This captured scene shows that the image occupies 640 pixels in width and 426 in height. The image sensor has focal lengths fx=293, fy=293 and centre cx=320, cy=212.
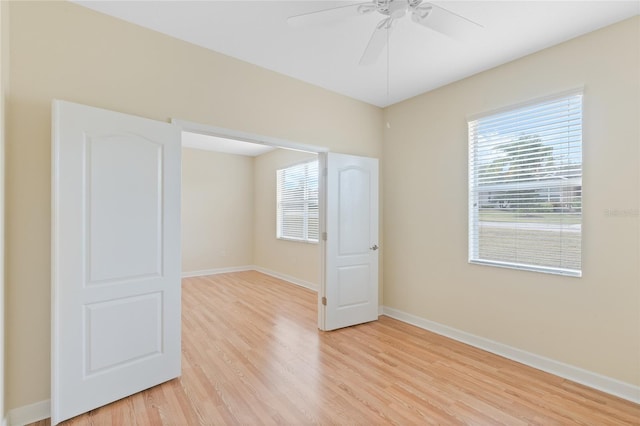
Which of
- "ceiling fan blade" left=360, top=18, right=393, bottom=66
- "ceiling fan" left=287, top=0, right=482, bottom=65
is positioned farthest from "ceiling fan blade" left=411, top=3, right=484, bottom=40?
"ceiling fan blade" left=360, top=18, right=393, bottom=66

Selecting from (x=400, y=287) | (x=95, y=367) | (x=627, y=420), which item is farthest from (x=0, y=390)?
(x=627, y=420)

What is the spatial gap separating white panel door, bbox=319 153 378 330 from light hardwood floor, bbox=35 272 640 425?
0.26 m

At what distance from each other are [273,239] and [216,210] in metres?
1.51

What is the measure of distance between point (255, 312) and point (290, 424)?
7.54 feet

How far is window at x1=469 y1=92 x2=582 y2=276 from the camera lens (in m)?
2.51

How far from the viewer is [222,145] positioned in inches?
244

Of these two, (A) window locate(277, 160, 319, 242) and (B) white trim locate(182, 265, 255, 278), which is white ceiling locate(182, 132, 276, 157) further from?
(B) white trim locate(182, 265, 255, 278)

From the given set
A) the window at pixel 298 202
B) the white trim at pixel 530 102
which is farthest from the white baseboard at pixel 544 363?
the window at pixel 298 202

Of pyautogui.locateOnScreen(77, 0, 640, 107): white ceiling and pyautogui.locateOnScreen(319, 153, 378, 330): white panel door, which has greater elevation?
pyautogui.locateOnScreen(77, 0, 640, 107): white ceiling

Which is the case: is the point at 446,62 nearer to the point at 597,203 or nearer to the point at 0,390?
the point at 597,203

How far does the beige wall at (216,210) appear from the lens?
6.41 m

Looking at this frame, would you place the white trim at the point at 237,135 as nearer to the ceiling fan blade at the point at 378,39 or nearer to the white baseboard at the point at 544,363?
the ceiling fan blade at the point at 378,39

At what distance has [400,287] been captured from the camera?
3.94 meters

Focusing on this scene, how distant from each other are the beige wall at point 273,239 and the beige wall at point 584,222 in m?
2.04
